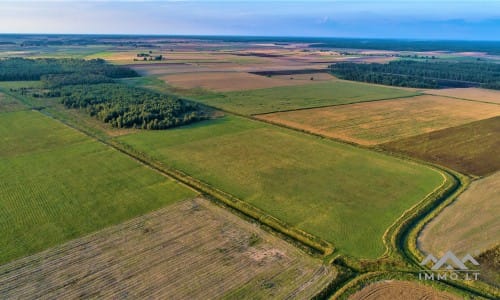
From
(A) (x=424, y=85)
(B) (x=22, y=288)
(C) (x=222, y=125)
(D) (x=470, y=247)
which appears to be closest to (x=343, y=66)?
(A) (x=424, y=85)

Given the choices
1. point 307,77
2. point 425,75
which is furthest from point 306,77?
point 425,75

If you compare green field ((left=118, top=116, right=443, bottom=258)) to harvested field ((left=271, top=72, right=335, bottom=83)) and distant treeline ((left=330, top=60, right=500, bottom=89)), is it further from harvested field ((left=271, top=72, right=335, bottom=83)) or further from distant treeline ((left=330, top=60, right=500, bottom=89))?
distant treeline ((left=330, top=60, right=500, bottom=89))

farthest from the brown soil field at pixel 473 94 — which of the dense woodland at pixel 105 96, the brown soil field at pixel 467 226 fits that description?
the dense woodland at pixel 105 96

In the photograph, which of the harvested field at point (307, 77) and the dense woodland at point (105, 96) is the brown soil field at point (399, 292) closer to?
the dense woodland at point (105, 96)

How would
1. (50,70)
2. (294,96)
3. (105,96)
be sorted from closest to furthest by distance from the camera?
(105,96)
(294,96)
(50,70)

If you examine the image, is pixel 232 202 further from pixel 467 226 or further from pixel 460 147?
pixel 460 147

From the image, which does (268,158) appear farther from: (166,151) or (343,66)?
(343,66)
